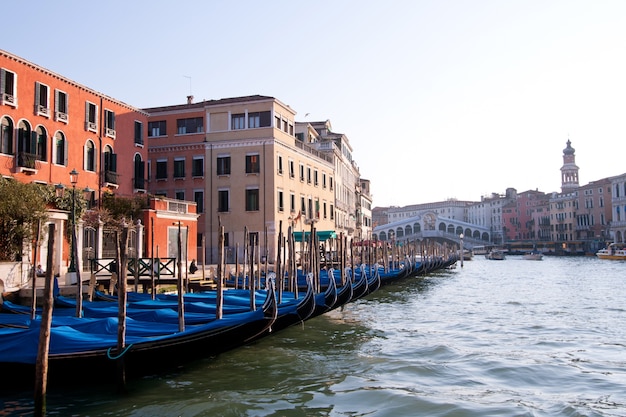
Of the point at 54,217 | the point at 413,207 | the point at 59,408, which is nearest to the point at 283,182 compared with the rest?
the point at 54,217

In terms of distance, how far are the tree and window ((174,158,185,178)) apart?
11.2m

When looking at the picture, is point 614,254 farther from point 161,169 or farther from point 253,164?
point 161,169

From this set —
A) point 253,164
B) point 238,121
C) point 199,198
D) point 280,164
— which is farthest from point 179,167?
point 280,164

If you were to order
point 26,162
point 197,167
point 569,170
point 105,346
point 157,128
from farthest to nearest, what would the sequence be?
point 569,170 < point 157,128 < point 197,167 < point 26,162 < point 105,346

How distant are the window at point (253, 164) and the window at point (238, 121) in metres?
1.25

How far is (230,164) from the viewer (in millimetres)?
22422

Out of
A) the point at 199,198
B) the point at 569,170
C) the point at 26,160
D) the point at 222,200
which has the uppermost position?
the point at 569,170

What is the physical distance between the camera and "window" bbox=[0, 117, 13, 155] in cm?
1352

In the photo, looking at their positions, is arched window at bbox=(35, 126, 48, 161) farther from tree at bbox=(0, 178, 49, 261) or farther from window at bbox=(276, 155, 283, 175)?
window at bbox=(276, 155, 283, 175)

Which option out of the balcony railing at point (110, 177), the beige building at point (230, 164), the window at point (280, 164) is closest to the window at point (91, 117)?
the balcony railing at point (110, 177)

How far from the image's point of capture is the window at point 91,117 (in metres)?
16.1

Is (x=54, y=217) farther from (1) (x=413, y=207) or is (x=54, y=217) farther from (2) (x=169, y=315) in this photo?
(1) (x=413, y=207)

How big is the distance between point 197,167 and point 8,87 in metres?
9.60

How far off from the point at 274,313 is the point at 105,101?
11322 millimetres
